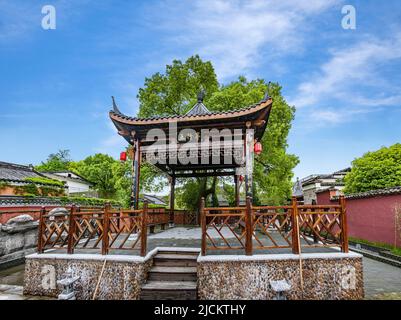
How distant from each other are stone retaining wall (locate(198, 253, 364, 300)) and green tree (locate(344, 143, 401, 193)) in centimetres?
929

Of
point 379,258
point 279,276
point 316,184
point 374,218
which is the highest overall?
point 316,184

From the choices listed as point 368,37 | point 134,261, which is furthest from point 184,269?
point 368,37

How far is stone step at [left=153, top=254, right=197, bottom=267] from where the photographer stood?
4488mm

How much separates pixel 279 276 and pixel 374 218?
25.3 ft

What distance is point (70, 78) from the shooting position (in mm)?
12266

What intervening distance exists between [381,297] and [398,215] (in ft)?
16.7

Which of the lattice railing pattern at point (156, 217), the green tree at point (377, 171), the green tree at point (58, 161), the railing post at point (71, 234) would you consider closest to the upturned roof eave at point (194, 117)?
the lattice railing pattern at point (156, 217)

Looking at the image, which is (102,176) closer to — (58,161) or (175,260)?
(58,161)

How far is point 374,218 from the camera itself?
907 cm

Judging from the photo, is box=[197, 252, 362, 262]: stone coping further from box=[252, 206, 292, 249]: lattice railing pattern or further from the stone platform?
box=[252, 206, 292, 249]: lattice railing pattern

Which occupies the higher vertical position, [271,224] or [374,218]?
[271,224]

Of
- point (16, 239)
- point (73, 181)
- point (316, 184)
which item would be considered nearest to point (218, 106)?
point (16, 239)

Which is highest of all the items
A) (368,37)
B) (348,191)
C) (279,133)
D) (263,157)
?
(368,37)
